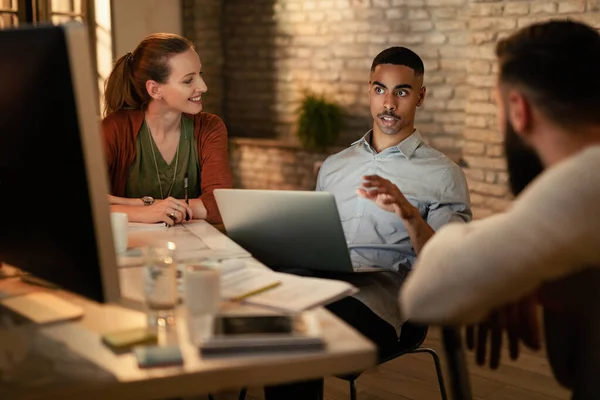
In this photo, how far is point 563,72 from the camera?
1.04 meters

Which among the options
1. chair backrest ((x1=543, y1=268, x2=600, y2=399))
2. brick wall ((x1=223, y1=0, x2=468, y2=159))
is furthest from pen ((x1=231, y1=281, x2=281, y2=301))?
brick wall ((x1=223, y1=0, x2=468, y2=159))

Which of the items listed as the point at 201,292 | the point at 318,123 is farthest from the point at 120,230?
the point at 318,123

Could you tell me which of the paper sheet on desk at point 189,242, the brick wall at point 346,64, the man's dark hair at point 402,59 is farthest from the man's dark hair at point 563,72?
the brick wall at point 346,64

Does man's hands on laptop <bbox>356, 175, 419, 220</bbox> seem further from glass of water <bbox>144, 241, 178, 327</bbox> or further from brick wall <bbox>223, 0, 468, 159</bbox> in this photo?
brick wall <bbox>223, 0, 468, 159</bbox>

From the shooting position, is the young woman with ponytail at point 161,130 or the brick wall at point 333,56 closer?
the young woman with ponytail at point 161,130

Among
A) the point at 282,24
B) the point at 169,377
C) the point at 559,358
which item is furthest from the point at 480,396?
the point at 282,24

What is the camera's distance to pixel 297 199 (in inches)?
62.2

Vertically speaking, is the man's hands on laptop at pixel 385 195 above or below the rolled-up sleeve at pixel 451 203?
above

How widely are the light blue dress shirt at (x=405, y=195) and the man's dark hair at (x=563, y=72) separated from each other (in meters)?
0.93

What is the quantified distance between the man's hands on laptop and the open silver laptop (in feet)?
0.51

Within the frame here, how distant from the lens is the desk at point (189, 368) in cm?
91

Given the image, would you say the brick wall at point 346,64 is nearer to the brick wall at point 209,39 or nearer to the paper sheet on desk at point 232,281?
the brick wall at point 209,39

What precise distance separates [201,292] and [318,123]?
421 cm

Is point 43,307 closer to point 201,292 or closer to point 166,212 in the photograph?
point 201,292
